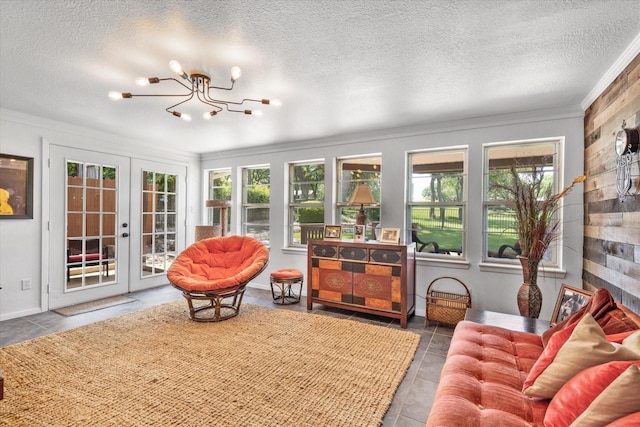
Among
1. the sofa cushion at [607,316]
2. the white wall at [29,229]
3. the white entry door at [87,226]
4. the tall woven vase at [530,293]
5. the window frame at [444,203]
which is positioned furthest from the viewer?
the white entry door at [87,226]

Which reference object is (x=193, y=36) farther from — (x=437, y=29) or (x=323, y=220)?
(x=323, y=220)

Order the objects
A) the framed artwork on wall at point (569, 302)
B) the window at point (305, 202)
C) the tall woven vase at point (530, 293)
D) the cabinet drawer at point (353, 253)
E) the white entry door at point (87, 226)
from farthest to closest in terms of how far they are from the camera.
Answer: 1. the window at point (305, 202)
2. the white entry door at point (87, 226)
3. the cabinet drawer at point (353, 253)
4. the tall woven vase at point (530, 293)
5. the framed artwork on wall at point (569, 302)

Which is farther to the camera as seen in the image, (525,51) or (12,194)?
(12,194)

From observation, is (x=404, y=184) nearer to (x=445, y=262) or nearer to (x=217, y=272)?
(x=445, y=262)

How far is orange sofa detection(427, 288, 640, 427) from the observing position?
1176 mm

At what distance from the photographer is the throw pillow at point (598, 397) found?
0.91 m

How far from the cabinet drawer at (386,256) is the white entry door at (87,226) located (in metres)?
3.64

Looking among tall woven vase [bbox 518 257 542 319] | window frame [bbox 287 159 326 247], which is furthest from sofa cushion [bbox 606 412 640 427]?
window frame [bbox 287 159 326 247]

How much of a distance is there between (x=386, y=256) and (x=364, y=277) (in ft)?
1.20

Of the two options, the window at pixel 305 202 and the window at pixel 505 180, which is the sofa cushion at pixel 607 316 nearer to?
the window at pixel 505 180

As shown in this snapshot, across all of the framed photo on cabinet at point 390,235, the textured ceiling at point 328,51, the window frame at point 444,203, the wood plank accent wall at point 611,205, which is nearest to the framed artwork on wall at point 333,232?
the framed photo on cabinet at point 390,235

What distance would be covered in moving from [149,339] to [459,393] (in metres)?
2.70

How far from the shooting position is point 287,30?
6.18 feet

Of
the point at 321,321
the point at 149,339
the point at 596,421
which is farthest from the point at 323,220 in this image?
the point at 596,421
